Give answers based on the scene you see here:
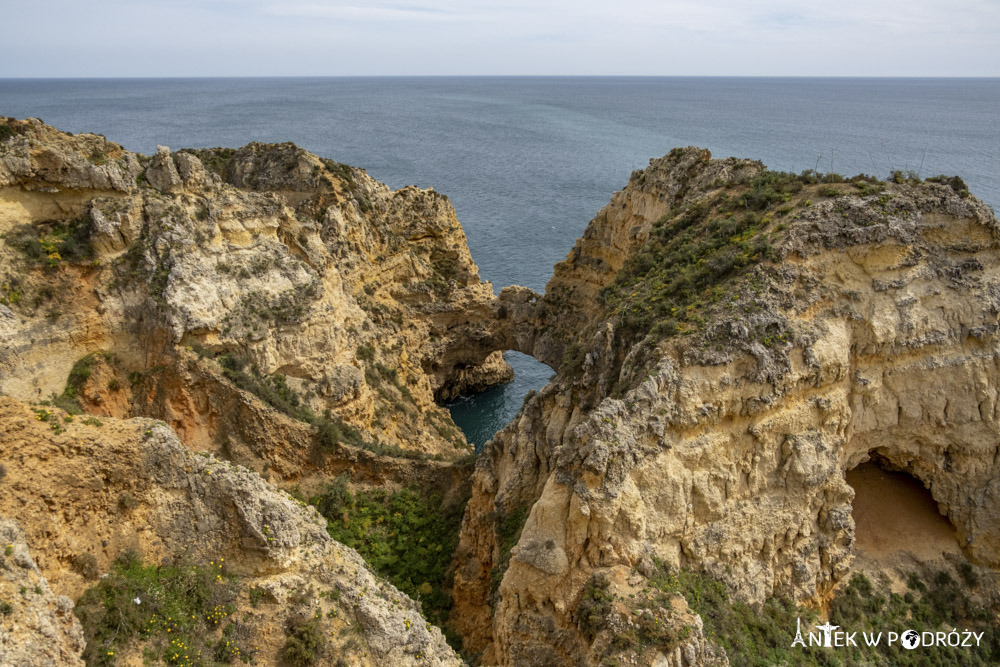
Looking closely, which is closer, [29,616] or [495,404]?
[29,616]

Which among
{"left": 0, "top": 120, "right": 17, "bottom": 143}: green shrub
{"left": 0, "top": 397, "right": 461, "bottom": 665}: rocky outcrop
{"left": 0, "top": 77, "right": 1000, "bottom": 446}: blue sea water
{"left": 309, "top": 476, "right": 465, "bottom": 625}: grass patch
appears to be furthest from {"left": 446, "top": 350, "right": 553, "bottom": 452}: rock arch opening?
{"left": 0, "top": 120, "right": 17, "bottom": 143}: green shrub

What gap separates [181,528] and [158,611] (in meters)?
2.04

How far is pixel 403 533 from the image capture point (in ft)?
88.0

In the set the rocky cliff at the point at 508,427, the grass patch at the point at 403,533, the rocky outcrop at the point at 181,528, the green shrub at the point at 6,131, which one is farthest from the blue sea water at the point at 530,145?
the green shrub at the point at 6,131

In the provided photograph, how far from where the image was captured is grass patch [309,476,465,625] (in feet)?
82.1

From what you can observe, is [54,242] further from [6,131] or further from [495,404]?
[495,404]

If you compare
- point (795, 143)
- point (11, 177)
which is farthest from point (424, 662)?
point (795, 143)

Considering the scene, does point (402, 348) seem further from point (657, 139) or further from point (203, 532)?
point (657, 139)

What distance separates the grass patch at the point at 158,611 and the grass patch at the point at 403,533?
10.1 m

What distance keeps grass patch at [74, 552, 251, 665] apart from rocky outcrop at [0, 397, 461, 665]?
0.24m

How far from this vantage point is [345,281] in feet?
125

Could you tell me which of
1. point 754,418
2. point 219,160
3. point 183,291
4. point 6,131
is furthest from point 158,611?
point 219,160

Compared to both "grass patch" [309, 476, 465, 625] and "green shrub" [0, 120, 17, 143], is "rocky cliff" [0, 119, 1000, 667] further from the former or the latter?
"grass patch" [309, 476, 465, 625]

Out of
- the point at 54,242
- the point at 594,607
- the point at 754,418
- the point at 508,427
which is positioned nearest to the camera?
the point at 594,607
